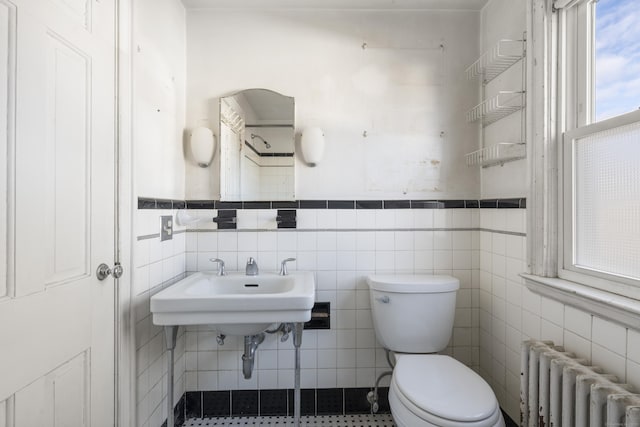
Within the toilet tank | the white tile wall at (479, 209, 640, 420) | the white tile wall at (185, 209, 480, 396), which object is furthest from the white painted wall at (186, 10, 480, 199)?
the toilet tank

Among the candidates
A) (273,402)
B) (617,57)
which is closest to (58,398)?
(273,402)

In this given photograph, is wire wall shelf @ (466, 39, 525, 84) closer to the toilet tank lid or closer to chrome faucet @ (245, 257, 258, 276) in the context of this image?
the toilet tank lid

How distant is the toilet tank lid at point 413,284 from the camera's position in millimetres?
1634

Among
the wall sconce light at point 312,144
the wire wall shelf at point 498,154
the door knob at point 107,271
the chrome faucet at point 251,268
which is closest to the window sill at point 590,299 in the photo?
the wire wall shelf at point 498,154

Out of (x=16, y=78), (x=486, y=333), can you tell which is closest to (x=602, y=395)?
(x=486, y=333)

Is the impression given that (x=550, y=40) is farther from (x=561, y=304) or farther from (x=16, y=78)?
(x=16, y=78)

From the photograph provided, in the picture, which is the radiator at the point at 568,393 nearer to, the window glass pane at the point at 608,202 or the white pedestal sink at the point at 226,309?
the window glass pane at the point at 608,202

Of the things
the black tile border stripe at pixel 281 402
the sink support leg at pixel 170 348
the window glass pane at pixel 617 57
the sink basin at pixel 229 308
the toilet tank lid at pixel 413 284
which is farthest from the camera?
the black tile border stripe at pixel 281 402

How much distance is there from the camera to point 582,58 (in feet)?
4.19

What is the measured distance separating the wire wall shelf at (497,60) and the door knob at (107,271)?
188 centimetres

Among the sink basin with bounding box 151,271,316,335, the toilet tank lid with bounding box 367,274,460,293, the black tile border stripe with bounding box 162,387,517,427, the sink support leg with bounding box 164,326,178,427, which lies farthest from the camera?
the black tile border stripe with bounding box 162,387,517,427

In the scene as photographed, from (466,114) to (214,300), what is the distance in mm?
1667

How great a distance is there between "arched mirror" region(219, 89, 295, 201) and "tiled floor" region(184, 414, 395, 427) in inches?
48.2

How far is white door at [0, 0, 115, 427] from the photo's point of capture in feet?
2.67
